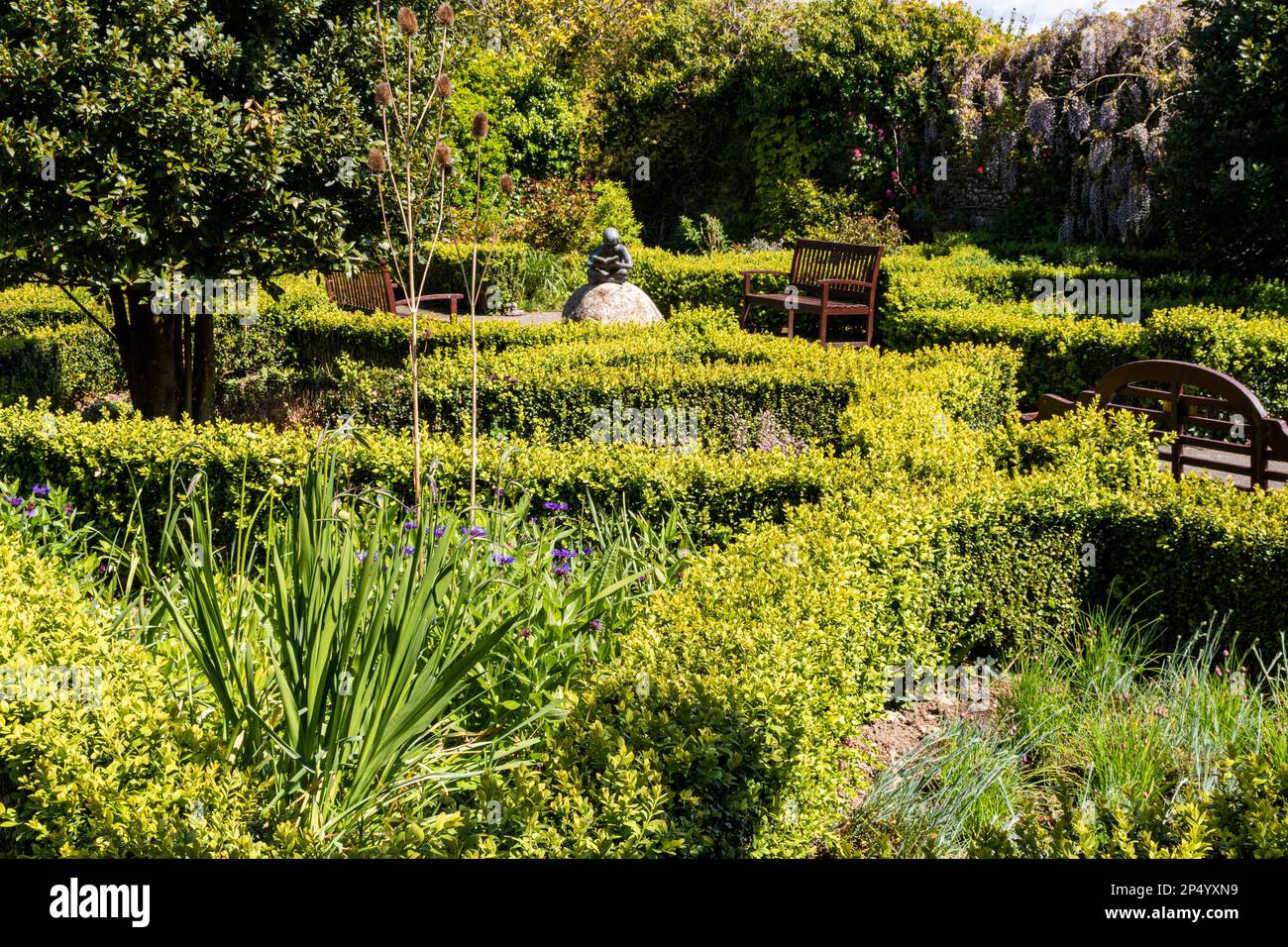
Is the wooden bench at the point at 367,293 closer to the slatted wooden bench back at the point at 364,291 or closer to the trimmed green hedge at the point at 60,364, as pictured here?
the slatted wooden bench back at the point at 364,291

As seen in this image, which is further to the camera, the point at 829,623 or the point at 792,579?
the point at 792,579

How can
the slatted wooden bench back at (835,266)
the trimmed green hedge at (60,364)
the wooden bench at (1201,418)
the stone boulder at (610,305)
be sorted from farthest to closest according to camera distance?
the slatted wooden bench back at (835,266) < the stone boulder at (610,305) < the trimmed green hedge at (60,364) < the wooden bench at (1201,418)

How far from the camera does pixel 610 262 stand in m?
11.7

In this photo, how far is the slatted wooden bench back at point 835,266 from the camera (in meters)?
11.9

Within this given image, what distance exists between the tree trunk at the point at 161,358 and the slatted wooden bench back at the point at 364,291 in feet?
8.36

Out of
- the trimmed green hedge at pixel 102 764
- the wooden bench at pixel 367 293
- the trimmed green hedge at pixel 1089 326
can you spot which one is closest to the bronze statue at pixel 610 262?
the wooden bench at pixel 367 293

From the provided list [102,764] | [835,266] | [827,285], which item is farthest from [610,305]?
[102,764]

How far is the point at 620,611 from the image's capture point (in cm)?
400

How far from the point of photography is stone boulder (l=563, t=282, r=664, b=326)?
37.0 feet

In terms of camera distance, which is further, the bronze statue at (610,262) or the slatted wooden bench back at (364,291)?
the bronze statue at (610,262)

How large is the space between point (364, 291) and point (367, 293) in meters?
0.10

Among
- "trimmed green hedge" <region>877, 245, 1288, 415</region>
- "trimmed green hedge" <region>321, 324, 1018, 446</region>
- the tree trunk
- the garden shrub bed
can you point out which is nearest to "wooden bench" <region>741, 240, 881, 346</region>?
"trimmed green hedge" <region>877, 245, 1288, 415</region>

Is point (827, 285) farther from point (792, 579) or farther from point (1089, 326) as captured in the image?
point (792, 579)

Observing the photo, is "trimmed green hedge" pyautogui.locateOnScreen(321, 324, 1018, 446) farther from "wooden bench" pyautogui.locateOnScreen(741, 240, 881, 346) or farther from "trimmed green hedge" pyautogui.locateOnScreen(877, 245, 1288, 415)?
"wooden bench" pyautogui.locateOnScreen(741, 240, 881, 346)
